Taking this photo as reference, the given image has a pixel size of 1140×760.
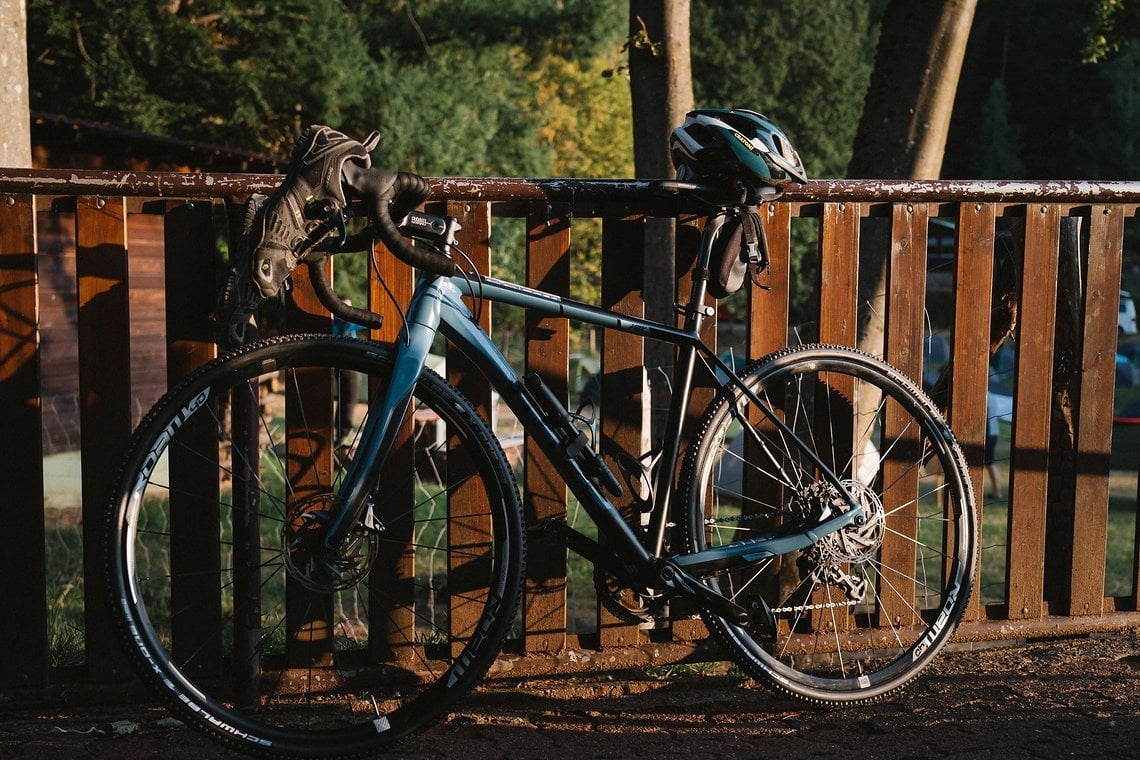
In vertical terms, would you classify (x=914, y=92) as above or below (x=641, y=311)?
above

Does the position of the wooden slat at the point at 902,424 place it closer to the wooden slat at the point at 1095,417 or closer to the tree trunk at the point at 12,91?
the wooden slat at the point at 1095,417

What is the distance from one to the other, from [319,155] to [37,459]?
115cm

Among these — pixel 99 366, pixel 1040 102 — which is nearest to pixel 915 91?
pixel 99 366

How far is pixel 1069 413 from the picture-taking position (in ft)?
12.2

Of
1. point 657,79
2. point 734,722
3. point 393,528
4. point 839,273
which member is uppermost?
point 657,79

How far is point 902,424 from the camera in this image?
3.50 metres

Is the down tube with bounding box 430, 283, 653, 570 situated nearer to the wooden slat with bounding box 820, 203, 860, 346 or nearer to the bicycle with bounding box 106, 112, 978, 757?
the bicycle with bounding box 106, 112, 978, 757

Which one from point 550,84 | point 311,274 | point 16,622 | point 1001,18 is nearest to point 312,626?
point 16,622

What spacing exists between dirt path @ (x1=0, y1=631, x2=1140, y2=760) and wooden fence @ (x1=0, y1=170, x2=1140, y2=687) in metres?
0.14

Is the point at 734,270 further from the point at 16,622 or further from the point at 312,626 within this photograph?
the point at 16,622

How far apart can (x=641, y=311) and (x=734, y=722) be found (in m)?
1.18

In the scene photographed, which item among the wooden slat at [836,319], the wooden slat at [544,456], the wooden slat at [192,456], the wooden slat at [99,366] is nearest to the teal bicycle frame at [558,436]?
the wooden slat at [544,456]

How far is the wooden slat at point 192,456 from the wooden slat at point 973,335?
224cm

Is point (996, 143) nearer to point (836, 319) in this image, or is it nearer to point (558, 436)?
point (836, 319)
